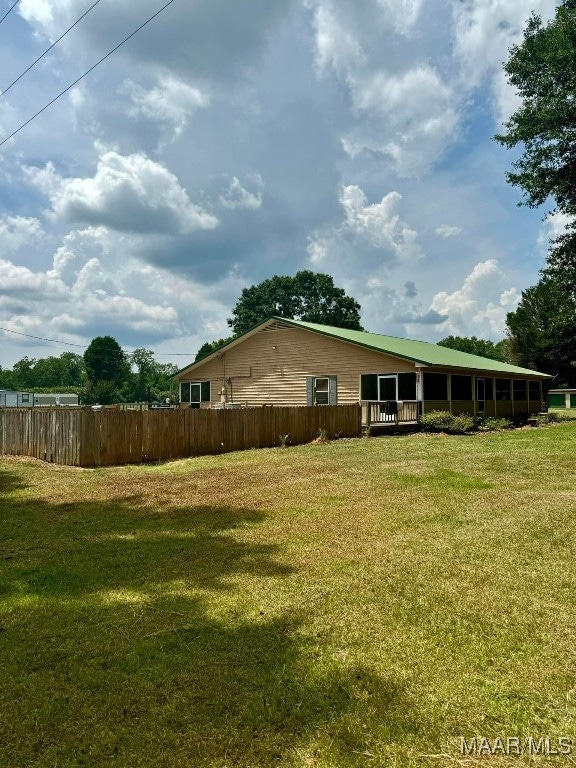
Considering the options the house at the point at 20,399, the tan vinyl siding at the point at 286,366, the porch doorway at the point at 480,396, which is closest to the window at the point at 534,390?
the porch doorway at the point at 480,396

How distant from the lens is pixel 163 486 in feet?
33.4

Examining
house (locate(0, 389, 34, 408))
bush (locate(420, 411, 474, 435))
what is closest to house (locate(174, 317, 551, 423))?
bush (locate(420, 411, 474, 435))

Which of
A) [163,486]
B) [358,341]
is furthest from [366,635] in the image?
[358,341]

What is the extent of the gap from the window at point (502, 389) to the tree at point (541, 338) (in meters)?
16.6

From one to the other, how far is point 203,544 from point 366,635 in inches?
112

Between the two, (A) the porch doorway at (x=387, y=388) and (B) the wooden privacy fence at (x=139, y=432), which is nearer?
(B) the wooden privacy fence at (x=139, y=432)

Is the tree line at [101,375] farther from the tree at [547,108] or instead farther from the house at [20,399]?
the tree at [547,108]

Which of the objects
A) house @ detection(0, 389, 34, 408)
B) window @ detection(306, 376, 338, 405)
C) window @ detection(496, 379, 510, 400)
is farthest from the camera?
house @ detection(0, 389, 34, 408)

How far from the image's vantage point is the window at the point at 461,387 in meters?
24.3

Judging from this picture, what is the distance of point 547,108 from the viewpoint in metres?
22.2

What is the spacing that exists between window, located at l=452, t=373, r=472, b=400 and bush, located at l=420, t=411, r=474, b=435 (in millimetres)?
3579

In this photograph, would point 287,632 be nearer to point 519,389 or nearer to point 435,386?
point 435,386

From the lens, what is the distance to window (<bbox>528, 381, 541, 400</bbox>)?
110ft

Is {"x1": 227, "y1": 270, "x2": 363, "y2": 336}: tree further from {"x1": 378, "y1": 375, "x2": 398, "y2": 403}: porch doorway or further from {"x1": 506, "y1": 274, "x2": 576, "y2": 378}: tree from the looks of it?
{"x1": 378, "y1": 375, "x2": 398, "y2": 403}: porch doorway
